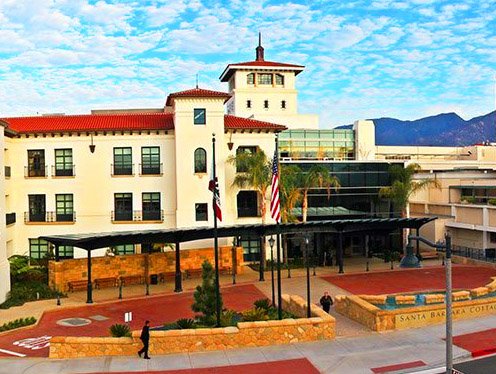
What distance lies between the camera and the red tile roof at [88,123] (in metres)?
43.3

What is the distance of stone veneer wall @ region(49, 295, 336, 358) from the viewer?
2108cm

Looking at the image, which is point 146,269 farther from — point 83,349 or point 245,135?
point 83,349

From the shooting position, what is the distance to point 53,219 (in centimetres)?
4362

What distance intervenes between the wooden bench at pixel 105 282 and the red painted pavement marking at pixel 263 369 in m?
18.2

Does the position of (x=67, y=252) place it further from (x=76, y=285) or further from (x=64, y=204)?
(x=76, y=285)

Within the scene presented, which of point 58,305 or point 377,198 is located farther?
point 377,198

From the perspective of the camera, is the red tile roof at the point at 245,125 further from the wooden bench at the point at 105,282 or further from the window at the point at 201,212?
the wooden bench at the point at 105,282

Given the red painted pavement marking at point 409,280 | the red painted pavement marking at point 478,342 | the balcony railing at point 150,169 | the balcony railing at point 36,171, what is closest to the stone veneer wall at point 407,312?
the red painted pavement marking at point 478,342

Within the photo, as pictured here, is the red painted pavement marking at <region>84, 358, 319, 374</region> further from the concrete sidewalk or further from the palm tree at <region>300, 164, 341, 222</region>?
the palm tree at <region>300, 164, 341, 222</region>

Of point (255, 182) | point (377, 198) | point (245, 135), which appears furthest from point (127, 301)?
point (377, 198)

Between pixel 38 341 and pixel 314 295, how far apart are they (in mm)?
15922

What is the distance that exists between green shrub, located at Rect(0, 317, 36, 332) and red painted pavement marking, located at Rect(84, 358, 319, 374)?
31.4 ft

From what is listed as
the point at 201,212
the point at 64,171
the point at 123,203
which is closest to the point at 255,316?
the point at 201,212

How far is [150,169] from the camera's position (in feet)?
145
